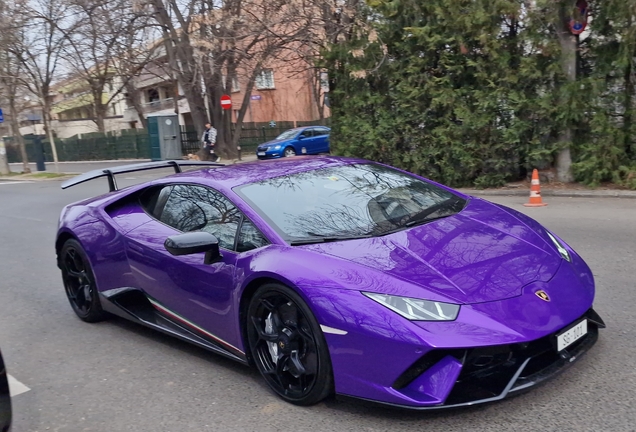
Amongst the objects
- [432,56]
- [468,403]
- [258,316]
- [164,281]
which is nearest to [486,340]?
[468,403]

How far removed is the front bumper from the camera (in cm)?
284

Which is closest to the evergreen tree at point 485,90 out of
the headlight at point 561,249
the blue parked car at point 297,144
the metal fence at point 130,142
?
the headlight at point 561,249

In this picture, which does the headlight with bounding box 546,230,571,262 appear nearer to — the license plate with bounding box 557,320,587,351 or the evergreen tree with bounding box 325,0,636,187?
the license plate with bounding box 557,320,587,351

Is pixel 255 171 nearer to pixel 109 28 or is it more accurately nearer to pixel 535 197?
pixel 535 197

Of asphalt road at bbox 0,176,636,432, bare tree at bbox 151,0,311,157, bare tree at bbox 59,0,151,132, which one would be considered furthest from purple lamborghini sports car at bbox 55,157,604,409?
bare tree at bbox 59,0,151,132

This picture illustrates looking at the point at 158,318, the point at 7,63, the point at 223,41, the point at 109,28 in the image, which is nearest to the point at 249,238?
the point at 158,318

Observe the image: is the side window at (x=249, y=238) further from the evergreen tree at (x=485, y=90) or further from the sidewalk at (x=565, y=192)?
the evergreen tree at (x=485, y=90)

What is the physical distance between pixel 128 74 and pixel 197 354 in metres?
30.1

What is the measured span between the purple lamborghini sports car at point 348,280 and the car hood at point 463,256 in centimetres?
1

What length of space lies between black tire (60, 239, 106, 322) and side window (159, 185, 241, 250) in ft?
3.86

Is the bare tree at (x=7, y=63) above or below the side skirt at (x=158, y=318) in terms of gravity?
above

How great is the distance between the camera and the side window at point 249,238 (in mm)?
3703

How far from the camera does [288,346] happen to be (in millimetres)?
3430

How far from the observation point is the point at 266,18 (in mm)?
16703
